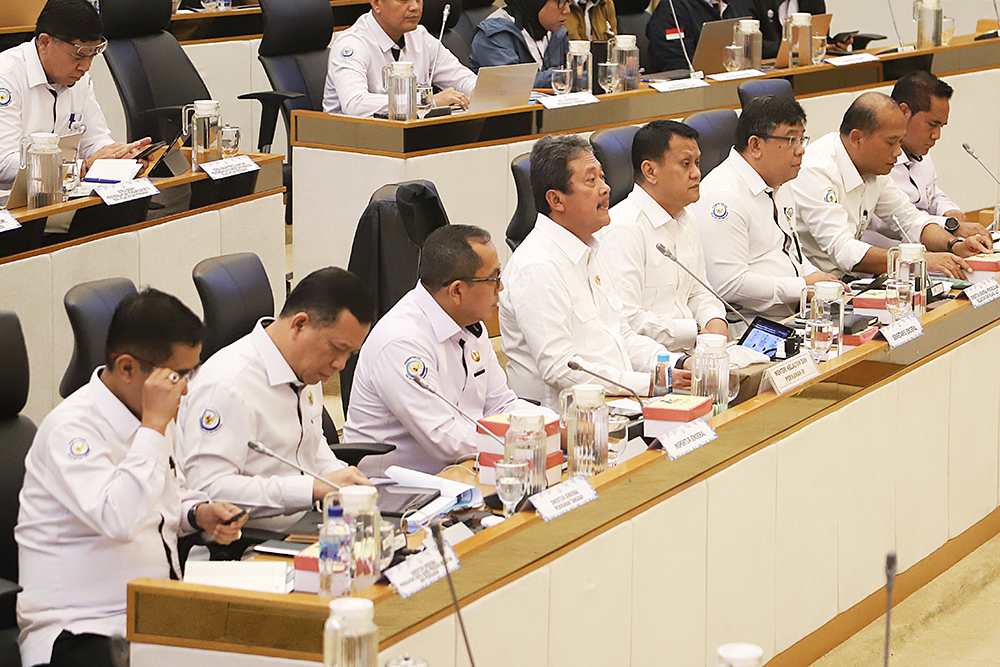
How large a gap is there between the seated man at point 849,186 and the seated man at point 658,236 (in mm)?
813

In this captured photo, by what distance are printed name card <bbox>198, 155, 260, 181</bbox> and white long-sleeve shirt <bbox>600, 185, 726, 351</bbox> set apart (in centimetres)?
135

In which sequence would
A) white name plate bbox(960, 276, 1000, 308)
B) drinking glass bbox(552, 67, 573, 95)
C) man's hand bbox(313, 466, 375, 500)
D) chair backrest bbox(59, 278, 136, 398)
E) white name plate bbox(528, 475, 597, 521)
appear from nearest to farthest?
white name plate bbox(528, 475, 597, 521) < man's hand bbox(313, 466, 375, 500) < chair backrest bbox(59, 278, 136, 398) < white name plate bbox(960, 276, 1000, 308) < drinking glass bbox(552, 67, 573, 95)

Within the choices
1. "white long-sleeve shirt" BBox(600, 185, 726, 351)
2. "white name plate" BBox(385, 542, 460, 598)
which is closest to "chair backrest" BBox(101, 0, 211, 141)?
"white long-sleeve shirt" BBox(600, 185, 726, 351)

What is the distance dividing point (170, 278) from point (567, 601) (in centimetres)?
235

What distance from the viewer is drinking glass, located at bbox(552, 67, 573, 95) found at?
209 inches

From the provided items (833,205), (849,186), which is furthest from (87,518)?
(849,186)

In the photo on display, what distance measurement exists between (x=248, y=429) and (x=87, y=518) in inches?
16.5

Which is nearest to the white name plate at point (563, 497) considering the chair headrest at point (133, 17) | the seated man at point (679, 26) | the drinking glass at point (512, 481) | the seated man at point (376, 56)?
the drinking glass at point (512, 481)

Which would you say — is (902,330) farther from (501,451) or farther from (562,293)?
(501,451)

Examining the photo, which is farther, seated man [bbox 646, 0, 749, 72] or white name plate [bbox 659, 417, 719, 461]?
seated man [bbox 646, 0, 749, 72]

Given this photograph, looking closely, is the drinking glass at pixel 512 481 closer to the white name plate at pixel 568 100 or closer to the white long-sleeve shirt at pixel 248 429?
the white long-sleeve shirt at pixel 248 429

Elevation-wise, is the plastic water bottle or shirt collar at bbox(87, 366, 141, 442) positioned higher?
shirt collar at bbox(87, 366, 141, 442)

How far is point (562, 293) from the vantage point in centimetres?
327

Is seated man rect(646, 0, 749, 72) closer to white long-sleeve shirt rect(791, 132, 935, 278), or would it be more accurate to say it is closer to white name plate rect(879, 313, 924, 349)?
white long-sleeve shirt rect(791, 132, 935, 278)
